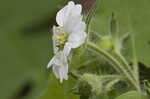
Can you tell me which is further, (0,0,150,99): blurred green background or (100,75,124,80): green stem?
(0,0,150,99): blurred green background

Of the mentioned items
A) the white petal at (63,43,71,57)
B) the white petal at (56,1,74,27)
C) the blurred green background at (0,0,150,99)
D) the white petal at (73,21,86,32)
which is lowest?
the blurred green background at (0,0,150,99)

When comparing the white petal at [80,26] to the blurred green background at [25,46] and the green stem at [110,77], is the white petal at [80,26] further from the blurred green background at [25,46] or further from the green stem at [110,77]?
the blurred green background at [25,46]

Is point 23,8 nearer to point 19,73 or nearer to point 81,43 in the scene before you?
point 19,73

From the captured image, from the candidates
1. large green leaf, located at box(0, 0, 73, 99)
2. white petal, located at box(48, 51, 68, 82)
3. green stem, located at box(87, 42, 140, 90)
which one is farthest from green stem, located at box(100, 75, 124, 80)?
large green leaf, located at box(0, 0, 73, 99)

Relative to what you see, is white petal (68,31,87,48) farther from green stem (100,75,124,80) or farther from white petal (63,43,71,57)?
green stem (100,75,124,80)

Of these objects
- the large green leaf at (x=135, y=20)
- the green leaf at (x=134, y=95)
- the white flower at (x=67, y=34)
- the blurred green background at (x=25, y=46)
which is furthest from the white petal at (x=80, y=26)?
the blurred green background at (x=25, y=46)

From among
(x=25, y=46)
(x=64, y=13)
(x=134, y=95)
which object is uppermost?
(x=64, y=13)

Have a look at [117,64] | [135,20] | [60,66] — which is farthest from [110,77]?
[135,20]

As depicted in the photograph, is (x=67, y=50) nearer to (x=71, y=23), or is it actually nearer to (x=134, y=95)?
(x=71, y=23)
